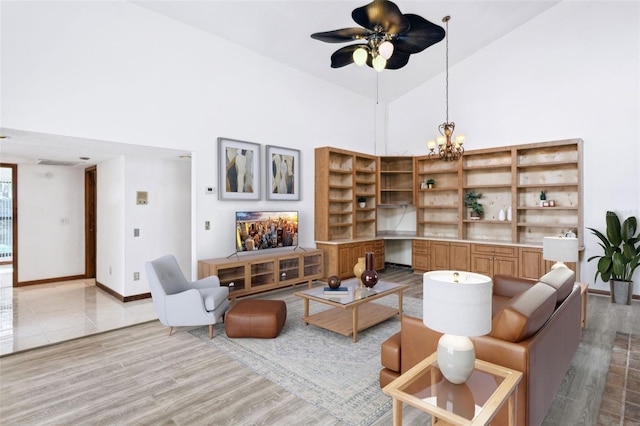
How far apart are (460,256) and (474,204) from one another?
3.59 ft

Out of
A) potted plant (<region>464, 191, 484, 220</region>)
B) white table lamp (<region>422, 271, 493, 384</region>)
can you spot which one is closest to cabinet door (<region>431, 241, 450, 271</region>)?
potted plant (<region>464, 191, 484, 220</region>)

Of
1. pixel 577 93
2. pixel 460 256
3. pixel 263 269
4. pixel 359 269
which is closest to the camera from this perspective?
pixel 359 269

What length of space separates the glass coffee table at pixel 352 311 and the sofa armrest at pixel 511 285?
1151 millimetres

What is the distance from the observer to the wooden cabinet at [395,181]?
759 cm

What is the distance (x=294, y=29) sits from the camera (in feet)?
17.3

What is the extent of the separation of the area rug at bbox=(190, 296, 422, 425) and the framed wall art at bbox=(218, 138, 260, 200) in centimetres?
218

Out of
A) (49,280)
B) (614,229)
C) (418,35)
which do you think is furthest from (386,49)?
(49,280)

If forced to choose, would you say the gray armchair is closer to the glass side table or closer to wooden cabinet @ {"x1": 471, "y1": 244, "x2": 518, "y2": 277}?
the glass side table

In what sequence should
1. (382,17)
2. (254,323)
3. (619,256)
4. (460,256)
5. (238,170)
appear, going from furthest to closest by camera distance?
(460,256) < (238,170) < (619,256) < (254,323) < (382,17)

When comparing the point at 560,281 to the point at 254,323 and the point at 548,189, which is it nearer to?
the point at 254,323

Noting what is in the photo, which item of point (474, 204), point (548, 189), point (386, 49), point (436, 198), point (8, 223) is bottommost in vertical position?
point (8, 223)

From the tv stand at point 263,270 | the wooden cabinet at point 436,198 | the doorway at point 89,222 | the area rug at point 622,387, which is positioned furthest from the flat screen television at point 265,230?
the area rug at point 622,387

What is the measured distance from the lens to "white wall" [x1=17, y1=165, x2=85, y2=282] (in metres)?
6.36

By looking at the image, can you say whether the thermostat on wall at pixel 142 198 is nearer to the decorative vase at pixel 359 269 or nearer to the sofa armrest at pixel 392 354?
the decorative vase at pixel 359 269
